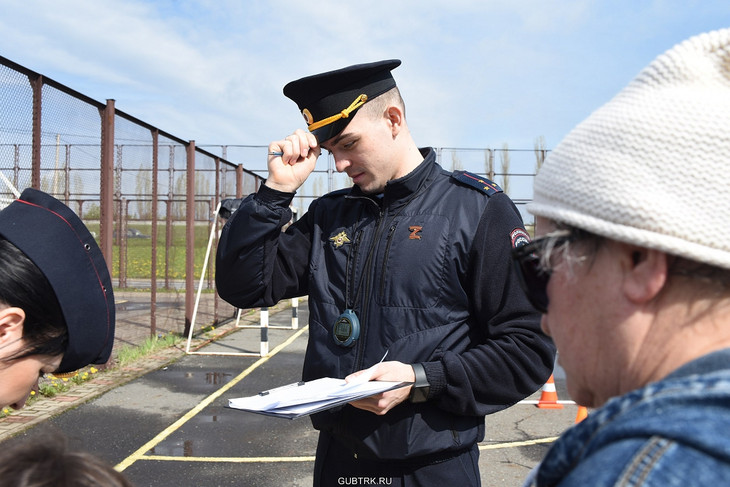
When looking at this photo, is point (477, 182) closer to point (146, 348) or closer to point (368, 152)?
point (368, 152)

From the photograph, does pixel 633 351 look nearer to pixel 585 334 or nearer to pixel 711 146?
pixel 585 334

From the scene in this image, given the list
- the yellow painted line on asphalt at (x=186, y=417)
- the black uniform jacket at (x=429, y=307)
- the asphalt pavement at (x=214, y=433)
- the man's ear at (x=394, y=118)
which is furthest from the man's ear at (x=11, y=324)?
the yellow painted line on asphalt at (x=186, y=417)

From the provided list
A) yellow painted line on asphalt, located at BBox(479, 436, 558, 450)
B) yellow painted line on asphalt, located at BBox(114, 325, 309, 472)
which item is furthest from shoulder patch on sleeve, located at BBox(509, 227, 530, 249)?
yellow painted line on asphalt, located at BBox(479, 436, 558, 450)

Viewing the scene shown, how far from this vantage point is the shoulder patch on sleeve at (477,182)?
2416mm

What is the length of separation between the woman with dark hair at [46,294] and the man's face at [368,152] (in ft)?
3.57

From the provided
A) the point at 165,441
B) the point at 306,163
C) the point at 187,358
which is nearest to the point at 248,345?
the point at 187,358

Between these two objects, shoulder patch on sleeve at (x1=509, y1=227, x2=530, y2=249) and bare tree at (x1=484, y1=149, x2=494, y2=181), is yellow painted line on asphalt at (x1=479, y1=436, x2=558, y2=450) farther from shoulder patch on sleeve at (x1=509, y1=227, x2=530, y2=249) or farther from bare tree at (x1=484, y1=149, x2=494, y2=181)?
bare tree at (x1=484, y1=149, x2=494, y2=181)

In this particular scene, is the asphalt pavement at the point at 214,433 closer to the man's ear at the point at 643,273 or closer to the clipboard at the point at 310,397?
the clipboard at the point at 310,397

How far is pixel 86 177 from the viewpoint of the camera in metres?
8.00

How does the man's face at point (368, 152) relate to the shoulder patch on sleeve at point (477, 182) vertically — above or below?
above

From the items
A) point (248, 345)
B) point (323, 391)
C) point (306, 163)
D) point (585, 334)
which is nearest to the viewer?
point (585, 334)

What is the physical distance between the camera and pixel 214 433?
5914 mm

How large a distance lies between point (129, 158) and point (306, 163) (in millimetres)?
7156

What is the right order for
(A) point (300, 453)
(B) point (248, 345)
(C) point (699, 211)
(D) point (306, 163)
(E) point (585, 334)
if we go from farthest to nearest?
(B) point (248, 345)
(A) point (300, 453)
(D) point (306, 163)
(E) point (585, 334)
(C) point (699, 211)
